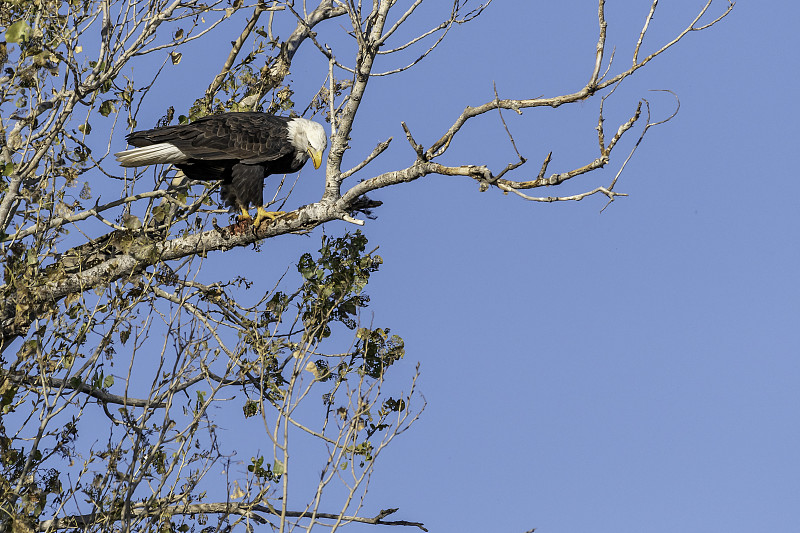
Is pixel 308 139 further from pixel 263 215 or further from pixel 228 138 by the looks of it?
pixel 263 215

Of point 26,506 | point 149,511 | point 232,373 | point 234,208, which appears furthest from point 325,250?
point 26,506

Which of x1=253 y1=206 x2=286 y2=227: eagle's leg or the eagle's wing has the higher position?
the eagle's wing

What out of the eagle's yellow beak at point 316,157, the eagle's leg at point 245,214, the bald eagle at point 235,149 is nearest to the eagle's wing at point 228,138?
the bald eagle at point 235,149

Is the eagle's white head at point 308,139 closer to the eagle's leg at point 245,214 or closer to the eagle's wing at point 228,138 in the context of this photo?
the eagle's wing at point 228,138

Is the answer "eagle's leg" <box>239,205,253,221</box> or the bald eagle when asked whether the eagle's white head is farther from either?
"eagle's leg" <box>239,205,253,221</box>

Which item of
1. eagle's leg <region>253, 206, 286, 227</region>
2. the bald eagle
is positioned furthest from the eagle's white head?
eagle's leg <region>253, 206, 286, 227</region>

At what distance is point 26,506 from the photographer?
5.16m

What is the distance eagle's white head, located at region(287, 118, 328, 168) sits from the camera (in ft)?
22.8

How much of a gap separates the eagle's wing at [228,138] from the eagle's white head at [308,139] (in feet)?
0.24

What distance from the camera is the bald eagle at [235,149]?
6629 mm

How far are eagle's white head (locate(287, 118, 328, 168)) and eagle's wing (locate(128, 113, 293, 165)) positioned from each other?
7 centimetres

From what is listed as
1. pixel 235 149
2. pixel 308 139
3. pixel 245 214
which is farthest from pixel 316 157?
pixel 245 214

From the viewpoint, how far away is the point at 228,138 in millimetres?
6805

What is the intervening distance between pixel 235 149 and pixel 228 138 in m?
0.12
